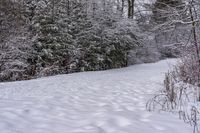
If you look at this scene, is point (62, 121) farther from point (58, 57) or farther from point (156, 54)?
point (156, 54)

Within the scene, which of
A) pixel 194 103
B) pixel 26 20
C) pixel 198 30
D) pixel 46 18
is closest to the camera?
pixel 194 103

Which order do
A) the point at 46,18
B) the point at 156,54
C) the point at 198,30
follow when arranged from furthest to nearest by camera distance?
the point at 156,54, the point at 46,18, the point at 198,30

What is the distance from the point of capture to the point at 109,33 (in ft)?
53.9

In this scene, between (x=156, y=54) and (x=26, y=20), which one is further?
(x=156, y=54)

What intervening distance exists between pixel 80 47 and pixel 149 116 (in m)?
12.2

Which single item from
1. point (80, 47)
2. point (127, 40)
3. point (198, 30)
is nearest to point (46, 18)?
point (80, 47)

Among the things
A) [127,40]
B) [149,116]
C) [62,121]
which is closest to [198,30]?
[149,116]

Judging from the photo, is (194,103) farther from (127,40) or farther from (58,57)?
(127,40)

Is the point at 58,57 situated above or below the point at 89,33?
below

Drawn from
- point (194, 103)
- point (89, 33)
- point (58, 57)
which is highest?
point (89, 33)

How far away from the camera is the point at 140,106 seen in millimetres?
4754

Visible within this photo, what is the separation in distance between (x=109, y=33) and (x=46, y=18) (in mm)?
3873

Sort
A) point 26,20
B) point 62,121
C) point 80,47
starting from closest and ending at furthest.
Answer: point 62,121, point 26,20, point 80,47

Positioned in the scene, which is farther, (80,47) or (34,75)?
(80,47)
